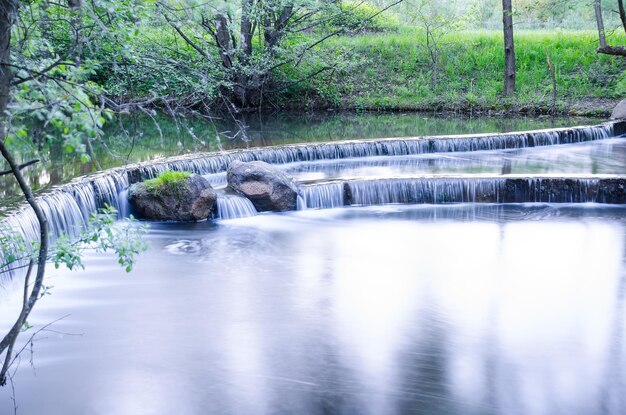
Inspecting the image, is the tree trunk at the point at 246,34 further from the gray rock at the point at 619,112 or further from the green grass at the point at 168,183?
the gray rock at the point at 619,112

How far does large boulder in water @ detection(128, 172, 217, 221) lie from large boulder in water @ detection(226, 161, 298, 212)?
3.15 feet

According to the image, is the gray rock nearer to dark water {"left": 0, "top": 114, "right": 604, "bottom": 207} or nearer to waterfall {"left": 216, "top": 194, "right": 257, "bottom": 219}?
dark water {"left": 0, "top": 114, "right": 604, "bottom": 207}

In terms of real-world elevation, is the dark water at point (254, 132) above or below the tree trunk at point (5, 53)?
below

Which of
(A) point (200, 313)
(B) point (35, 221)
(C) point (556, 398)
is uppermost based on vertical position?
(B) point (35, 221)

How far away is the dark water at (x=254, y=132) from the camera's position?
1314 centimetres

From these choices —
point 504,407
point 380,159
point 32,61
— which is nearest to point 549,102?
point 380,159

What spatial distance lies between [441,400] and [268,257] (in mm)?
4639

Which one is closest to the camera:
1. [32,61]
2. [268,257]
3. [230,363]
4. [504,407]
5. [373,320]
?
[32,61]

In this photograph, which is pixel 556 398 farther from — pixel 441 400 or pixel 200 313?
pixel 200 313

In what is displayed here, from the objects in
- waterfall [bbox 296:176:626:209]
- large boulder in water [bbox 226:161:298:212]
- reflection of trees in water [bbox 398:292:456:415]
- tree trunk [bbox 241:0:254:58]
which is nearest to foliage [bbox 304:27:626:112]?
tree trunk [bbox 241:0:254:58]

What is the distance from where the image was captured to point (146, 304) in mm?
8352

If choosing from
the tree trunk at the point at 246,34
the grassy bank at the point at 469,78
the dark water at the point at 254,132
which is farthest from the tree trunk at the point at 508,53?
the tree trunk at the point at 246,34

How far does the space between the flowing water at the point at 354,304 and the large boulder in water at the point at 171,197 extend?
23 cm

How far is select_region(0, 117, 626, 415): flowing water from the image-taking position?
20.6ft
